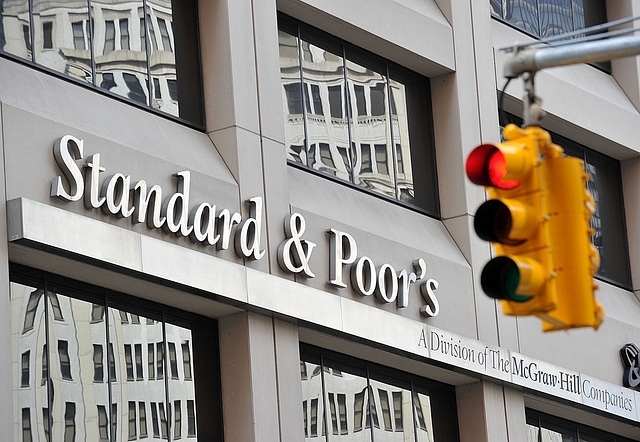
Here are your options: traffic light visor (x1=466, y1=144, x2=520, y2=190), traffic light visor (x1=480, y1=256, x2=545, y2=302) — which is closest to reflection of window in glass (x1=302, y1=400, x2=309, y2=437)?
traffic light visor (x1=466, y1=144, x2=520, y2=190)

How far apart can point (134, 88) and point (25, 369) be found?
4380mm

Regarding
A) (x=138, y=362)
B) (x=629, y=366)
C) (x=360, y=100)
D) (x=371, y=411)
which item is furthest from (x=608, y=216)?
(x=138, y=362)

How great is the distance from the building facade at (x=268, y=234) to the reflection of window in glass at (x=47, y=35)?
0.12 ft

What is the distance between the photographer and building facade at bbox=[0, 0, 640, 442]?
17.5m

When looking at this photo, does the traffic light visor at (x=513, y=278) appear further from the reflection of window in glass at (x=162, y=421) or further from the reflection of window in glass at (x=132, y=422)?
the reflection of window in glass at (x=162, y=421)

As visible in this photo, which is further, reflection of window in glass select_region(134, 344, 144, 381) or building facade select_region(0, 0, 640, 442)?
reflection of window in glass select_region(134, 344, 144, 381)

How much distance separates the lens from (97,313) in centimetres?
1819

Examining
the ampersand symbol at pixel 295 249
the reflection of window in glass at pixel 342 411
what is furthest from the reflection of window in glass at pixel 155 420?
the reflection of window in glass at pixel 342 411

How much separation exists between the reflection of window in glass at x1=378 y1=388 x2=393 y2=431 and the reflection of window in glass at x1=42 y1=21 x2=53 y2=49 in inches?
308

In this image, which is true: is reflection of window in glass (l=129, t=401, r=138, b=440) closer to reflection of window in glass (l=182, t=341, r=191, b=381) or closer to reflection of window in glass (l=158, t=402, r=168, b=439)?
reflection of window in glass (l=158, t=402, r=168, b=439)

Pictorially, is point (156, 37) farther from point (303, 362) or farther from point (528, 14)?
point (528, 14)

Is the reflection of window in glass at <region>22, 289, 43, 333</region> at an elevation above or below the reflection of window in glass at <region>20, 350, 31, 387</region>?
above

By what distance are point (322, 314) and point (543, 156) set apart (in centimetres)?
1188

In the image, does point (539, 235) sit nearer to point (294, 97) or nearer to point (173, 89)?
point (173, 89)
